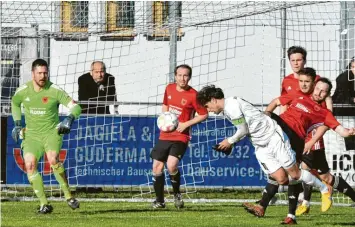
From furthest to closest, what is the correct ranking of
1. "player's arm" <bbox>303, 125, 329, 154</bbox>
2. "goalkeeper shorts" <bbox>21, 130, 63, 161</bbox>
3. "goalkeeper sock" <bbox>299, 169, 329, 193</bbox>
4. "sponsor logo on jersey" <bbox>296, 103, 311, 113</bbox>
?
"goalkeeper shorts" <bbox>21, 130, 63, 161</bbox>
"player's arm" <bbox>303, 125, 329, 154</bbox>
"sponsor logo on jersey" <bbox>296, 103, 311, 113</bbox>
"goalkeeper sock" <bbox>299, 169, 329, 193</bbox>

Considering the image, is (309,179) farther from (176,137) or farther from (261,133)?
(176,137)

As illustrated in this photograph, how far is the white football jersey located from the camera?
13297 mm

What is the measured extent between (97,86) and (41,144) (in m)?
4.27

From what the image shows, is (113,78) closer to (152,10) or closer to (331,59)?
(152,10)

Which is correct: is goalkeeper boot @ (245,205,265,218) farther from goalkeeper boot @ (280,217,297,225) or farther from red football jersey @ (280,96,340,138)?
red football jersey @ (280,96,340,138)

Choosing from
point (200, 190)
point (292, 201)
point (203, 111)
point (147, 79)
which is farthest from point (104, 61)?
point (292, 201)

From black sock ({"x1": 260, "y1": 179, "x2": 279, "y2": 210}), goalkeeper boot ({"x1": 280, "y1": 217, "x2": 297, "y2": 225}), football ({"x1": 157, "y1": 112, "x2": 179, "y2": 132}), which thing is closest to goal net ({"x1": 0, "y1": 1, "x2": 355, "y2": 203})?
football ({"x1": 157, "y1": 112, "x2": 179, "y2": 132})

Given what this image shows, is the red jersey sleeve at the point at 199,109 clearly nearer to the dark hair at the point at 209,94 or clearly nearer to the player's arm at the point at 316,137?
A: the player's arm at the point at 316,137

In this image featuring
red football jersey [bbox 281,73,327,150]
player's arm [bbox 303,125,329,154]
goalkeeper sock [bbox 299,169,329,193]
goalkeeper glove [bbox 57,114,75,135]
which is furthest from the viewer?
red football jersey [bbox 281,73,327,150]

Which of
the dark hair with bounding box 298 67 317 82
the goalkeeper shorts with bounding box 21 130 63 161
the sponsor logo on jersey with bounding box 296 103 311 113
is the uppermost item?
the dark hair with bounding box 298 67 317 82

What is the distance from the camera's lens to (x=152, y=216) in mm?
14508

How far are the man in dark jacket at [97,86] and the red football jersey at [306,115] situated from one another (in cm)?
537

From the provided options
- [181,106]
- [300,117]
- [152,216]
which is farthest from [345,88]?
[152,216]

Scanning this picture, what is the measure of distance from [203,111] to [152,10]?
4852mm
